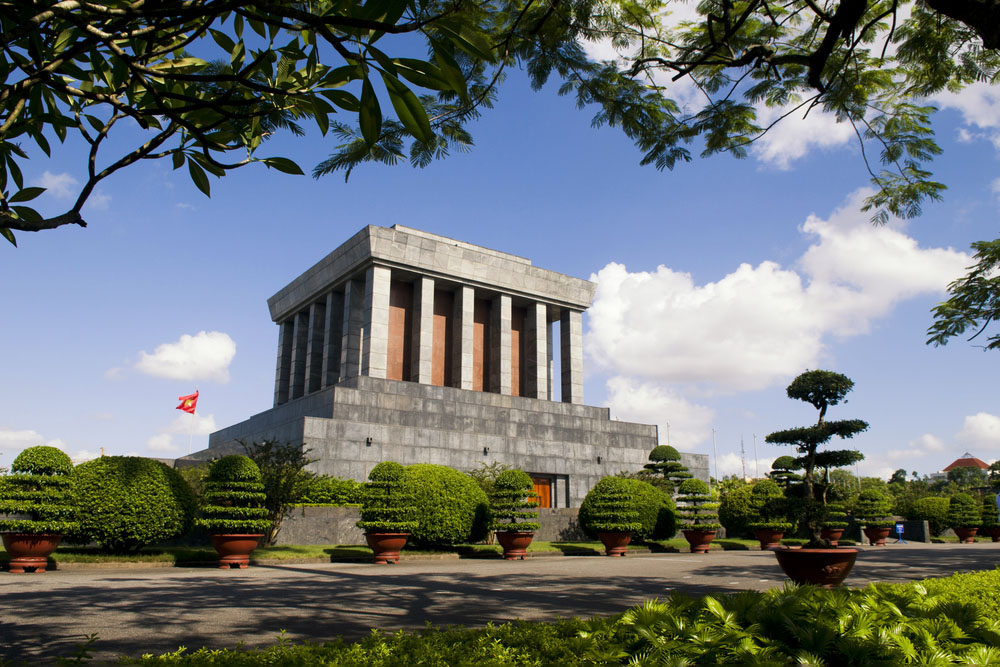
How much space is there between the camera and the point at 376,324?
102 feet

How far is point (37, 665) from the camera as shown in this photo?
456 centimetres

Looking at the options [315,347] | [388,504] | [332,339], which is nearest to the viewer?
[388,504]

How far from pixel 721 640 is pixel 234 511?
1403 cm

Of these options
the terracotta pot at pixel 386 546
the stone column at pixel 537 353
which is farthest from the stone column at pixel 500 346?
the terracotta pot at pixel 386 546

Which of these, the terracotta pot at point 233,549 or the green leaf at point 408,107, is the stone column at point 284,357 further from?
the green leaf at point 408,107

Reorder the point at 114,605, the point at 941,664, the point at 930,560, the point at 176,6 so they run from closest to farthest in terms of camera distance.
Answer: the point at 176,6, the point at 941,664, the point at 114,605, the point at 930,560

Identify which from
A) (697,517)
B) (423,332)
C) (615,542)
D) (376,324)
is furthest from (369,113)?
(423,332)

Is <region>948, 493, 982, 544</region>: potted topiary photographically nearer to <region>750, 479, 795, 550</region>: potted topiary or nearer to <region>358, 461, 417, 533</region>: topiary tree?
<region>750, 479, 795, 550</region>: potted topiary

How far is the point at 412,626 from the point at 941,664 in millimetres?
5027

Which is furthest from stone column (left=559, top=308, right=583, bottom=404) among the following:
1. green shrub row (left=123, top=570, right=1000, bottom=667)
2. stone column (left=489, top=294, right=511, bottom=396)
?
green shrub row (left=123, top=570, right=1000, bottom=667)

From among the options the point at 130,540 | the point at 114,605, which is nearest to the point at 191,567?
the point at 130,540

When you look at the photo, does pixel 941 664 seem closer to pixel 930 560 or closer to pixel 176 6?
pixel 176 6

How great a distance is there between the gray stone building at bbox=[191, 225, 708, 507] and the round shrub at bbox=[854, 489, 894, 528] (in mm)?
8459

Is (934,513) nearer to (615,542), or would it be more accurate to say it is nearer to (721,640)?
(615,542)
